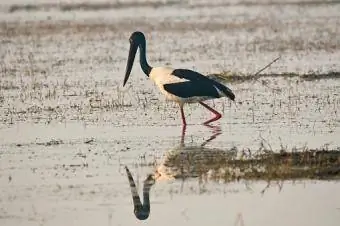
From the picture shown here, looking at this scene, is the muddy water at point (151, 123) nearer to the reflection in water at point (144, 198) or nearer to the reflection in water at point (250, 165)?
the reflection in water at point (144, 198)

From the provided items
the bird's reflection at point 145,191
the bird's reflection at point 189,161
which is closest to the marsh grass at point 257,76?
the bird's reflection at point 189,161

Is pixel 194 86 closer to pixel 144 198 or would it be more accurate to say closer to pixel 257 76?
pixel 144 198

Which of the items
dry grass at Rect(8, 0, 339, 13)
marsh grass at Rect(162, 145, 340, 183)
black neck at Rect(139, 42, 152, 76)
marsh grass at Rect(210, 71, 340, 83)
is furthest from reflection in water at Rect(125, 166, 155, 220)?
dry grass at Rect(8, 0, 339, 13)

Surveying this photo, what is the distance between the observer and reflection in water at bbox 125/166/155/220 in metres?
8.87

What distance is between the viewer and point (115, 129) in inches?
525

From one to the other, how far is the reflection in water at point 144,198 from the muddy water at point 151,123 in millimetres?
61

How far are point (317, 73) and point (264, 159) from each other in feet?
27.1

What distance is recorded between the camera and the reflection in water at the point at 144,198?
8867 millimetres

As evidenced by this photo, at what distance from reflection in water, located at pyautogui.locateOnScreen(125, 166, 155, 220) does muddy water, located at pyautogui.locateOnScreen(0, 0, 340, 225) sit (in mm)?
61

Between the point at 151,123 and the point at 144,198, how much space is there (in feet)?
14.3

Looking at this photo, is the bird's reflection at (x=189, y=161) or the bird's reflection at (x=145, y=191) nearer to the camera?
the bird's reflection at (x=145, y=191)

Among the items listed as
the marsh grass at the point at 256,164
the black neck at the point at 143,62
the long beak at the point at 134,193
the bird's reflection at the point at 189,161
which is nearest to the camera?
the long beak at the point at 134,193

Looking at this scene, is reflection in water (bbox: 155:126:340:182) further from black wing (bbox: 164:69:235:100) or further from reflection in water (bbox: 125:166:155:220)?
black wing (bbox: 164:69:235:100)

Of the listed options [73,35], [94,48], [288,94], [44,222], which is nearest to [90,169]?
[44,222]
